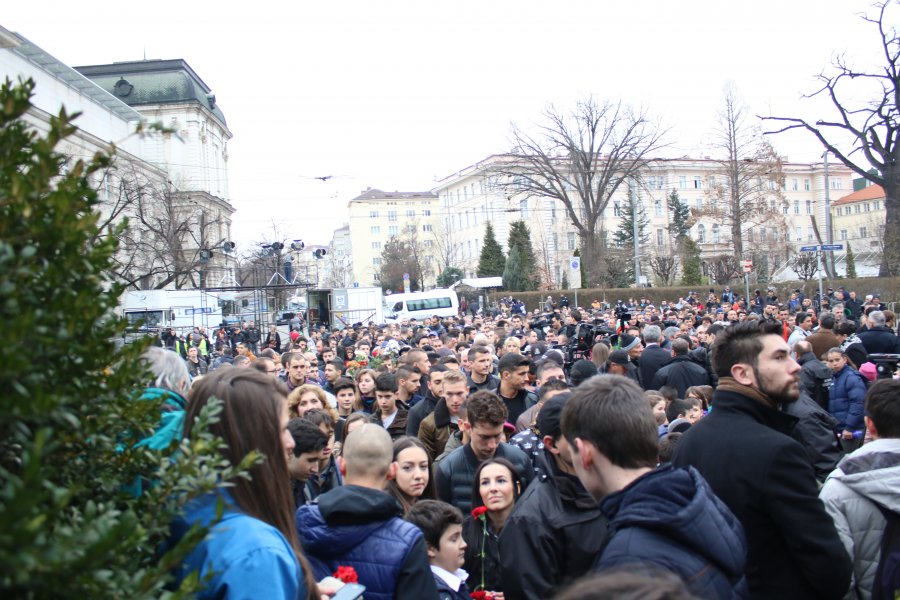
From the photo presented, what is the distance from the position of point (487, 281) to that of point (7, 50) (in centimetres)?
3711

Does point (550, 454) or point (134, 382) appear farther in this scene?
point (550, 454)

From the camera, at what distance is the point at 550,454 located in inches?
154

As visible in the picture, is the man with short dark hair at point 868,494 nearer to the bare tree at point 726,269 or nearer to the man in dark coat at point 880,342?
the man in dark coat at point 880,342

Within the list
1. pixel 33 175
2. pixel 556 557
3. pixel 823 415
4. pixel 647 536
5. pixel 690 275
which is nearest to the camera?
pixel 33 175

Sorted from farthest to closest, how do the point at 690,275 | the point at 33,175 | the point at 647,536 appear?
the point at 690,275 → the point at 647,536 → the point at 33,175

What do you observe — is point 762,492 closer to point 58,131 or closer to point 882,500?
point 882,500

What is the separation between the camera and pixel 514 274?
69250mm

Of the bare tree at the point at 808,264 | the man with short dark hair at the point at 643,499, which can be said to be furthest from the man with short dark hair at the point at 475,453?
the bare tree at the point at 808,264

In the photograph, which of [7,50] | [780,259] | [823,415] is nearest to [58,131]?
[823,415]

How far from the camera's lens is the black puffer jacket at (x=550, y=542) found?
3.51 metres

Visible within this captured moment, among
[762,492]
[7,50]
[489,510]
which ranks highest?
[7,50]

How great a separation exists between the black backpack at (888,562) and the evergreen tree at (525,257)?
6507 cm

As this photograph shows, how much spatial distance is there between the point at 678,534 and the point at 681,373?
7.71 meters

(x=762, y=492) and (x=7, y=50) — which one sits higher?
(x=7, y=50)
